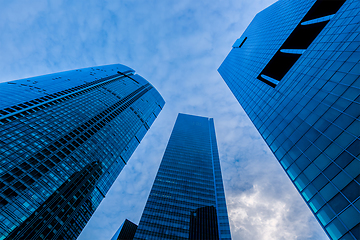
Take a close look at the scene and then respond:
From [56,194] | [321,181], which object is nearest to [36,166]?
[56,194]

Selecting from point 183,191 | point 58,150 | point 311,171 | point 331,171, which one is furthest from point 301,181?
point 183,191

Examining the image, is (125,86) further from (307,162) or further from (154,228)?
(307,162)

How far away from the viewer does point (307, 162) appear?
22250 mm

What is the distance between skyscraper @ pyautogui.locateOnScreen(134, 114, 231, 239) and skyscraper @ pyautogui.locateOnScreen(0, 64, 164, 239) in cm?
2524

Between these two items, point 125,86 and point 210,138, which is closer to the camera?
point 125,86

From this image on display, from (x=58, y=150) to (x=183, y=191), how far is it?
63386mm

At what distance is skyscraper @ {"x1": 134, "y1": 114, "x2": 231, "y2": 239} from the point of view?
74.4 meters

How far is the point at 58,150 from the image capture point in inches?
2478

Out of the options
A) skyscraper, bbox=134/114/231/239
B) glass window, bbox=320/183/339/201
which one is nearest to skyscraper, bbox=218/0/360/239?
glass window, bbox=320/183/339/201

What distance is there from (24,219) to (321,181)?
2605 inches

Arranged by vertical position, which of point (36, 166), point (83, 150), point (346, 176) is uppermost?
point (83, 150)

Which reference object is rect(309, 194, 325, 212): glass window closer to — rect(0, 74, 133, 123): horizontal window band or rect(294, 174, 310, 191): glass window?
rect(294, 174, 310, 191): glass window

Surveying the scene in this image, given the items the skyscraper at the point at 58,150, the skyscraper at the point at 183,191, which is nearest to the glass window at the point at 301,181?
the skyscraper at the point at 58,150

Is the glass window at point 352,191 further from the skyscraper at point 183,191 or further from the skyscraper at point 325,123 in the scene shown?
the skyscraper at point 183,191
